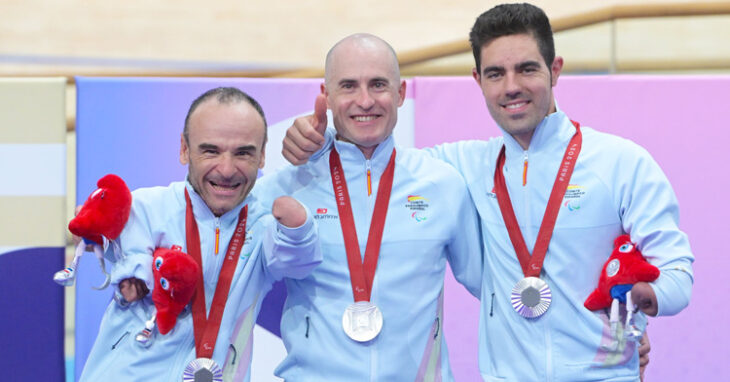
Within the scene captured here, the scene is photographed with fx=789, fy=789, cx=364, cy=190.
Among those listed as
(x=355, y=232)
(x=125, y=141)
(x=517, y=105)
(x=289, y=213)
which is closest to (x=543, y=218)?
(x=517, y=105)

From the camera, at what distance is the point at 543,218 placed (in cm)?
246

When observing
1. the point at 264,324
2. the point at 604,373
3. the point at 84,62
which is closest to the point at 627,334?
the point at 604,373

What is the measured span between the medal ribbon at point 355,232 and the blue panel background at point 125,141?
0.79 meters

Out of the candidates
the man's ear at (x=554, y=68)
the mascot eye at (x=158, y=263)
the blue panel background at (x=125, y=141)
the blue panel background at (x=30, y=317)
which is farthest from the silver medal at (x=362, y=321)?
the blue panel background at (x=30, y=317)

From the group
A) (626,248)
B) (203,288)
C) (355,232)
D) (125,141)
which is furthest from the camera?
(125,141)

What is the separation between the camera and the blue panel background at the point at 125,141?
10.5 ft

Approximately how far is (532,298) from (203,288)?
1.00 meters

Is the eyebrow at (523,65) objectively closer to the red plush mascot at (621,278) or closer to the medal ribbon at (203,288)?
the red plush mascot at (621,278)

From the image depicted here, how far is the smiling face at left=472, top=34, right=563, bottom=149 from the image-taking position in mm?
2486

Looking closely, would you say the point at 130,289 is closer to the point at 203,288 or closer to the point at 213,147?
the point at 203,288

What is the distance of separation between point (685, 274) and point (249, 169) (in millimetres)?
1316

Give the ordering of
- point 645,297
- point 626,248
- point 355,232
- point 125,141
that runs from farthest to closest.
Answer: point 125,141 < point 355,232 < point 626,248 < point 645,297

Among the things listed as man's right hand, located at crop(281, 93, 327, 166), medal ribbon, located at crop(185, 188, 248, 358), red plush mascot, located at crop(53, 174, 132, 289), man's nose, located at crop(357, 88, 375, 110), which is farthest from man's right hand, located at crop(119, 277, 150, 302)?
man's nose, located at crop(357, 88, 375, 110)

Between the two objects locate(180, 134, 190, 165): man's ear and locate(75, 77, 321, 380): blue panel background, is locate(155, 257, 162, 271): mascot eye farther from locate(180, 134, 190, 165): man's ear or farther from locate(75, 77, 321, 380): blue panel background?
locate(75, 77, 321, 380): blue panel background
